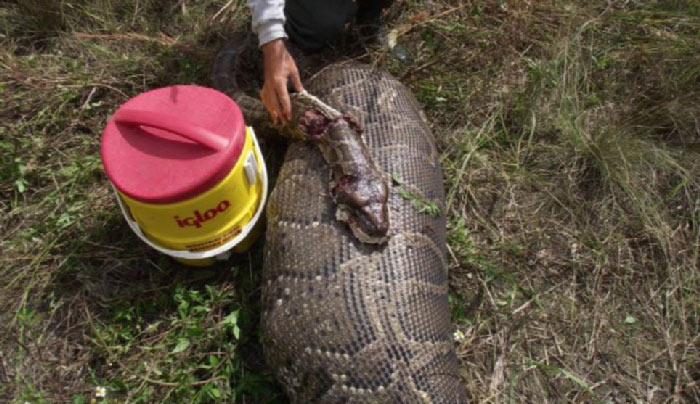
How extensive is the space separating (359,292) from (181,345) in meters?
0.98

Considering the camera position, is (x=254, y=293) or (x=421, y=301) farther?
(x=254, y=293)

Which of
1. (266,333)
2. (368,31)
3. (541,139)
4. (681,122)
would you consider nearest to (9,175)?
(266,333)

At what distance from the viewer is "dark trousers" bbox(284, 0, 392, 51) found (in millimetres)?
3686

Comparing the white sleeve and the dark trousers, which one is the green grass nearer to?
the dark trousers

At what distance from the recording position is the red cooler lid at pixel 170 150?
2590mm

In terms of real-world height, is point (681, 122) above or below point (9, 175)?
above

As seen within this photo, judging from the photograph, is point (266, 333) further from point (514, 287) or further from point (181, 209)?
point (514, 287)

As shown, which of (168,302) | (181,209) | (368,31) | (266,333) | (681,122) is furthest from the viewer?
(368,31)

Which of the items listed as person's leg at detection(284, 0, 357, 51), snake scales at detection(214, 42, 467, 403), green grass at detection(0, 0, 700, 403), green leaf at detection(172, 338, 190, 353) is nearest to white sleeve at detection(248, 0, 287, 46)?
snake scales at detection(214, 42, 467, 403)

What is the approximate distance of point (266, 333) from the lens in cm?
286

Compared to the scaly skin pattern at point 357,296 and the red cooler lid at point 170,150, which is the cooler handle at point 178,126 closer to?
the red cooler lid at point 170,150

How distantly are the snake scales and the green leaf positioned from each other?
0.45 meters

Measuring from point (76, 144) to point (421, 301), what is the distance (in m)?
2.31

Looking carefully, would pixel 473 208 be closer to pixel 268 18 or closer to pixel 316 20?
pixel 316 20
